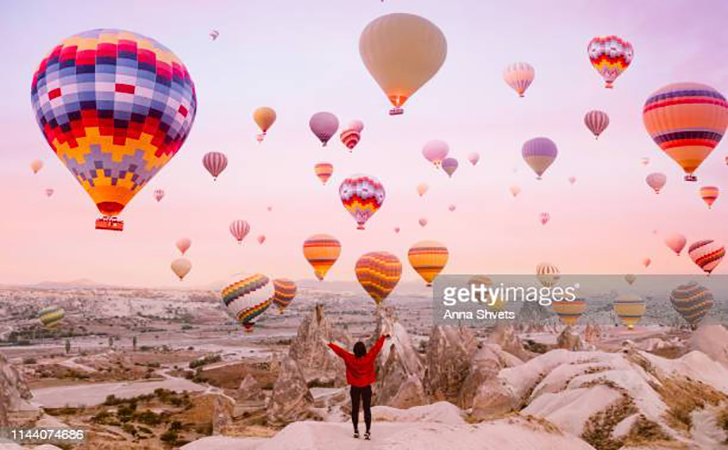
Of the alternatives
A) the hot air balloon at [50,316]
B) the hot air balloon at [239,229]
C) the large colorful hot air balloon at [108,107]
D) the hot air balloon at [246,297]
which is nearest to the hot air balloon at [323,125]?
the hot air balloon at [246,297]

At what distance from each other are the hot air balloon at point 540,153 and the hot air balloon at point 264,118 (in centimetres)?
2313

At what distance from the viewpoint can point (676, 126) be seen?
3550cm

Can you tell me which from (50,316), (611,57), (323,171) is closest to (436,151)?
(323,171)

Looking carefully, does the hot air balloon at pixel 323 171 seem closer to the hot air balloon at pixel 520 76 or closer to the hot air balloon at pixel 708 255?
the hot air balloon at pixel 520 76

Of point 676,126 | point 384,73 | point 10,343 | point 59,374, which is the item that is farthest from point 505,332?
point 10,343

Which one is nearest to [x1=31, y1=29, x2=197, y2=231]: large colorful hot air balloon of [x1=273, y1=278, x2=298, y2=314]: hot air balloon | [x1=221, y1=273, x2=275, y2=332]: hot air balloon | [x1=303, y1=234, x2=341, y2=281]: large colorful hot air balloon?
[x1=221, y1=273, x2=275, y2=332]: hot air balloon

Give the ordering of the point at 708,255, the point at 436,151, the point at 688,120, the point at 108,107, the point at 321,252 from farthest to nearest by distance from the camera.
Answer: the point at 436,151, the point at 708,255, the point at 321,252, the point at 688,120, the point at 108,107

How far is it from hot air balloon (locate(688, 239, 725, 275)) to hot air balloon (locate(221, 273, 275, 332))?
42672 millimetres

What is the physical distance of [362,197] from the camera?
48.9 metres

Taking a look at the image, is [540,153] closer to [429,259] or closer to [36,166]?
[429,259]

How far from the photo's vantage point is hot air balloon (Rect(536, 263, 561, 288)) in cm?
7575

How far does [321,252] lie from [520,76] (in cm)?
2348

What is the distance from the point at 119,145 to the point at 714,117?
108 feet

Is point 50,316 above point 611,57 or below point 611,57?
below
